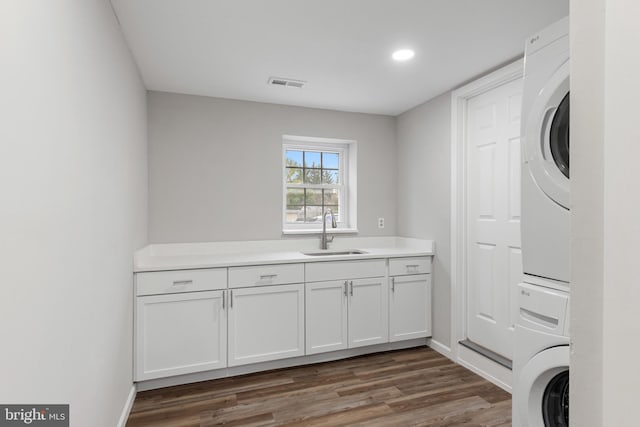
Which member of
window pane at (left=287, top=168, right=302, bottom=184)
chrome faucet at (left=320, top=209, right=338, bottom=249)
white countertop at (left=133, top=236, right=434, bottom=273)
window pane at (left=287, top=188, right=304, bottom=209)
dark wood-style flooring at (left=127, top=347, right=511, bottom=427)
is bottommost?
dark wood-style flooring at (left=127, top=347, right=511, bottom=427)

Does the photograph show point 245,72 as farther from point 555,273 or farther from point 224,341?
point 555,273

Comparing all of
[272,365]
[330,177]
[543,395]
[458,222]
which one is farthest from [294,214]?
[543,395]

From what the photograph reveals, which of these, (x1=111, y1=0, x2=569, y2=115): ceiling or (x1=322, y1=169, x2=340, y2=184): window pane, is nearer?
(x1=111, y1=0, x2=569, y2=115): ceiling

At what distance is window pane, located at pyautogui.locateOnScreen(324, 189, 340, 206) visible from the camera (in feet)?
12.6

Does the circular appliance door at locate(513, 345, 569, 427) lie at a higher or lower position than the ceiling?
lower

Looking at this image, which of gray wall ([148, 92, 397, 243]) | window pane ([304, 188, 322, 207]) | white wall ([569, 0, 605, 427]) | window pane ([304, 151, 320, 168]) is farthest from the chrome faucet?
white wall ([569, 0, 605, 427])

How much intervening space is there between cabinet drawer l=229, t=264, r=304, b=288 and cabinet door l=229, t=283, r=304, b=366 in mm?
40

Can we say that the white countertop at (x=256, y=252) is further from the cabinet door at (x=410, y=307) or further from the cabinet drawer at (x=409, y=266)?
the cabinet door at (x=410, y=307)

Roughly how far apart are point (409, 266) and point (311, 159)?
1.50 meters

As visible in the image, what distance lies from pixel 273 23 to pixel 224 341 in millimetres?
2167

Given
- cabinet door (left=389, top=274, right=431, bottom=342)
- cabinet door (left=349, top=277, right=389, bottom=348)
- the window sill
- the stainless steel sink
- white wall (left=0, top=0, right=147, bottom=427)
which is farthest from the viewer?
the window sill

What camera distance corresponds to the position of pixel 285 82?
2.83 metres

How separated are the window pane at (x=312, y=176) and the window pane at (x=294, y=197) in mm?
127

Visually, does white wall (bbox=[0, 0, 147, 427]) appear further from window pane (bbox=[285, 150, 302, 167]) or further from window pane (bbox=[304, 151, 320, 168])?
window pane (bbox=[304, 151, 320, 168])
